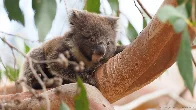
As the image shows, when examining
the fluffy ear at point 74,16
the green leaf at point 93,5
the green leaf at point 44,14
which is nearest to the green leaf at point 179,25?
the green leaf at point 44,14

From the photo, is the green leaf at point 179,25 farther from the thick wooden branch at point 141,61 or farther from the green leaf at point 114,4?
the green leaf at point 114,4

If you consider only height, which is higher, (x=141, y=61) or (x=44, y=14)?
(x=44, y=14)

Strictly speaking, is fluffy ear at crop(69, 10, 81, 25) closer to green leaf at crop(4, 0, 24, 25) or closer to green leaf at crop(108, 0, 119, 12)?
green leaf at crop(108, 0, 119, 12)

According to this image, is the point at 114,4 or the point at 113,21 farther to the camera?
the point at 113,21

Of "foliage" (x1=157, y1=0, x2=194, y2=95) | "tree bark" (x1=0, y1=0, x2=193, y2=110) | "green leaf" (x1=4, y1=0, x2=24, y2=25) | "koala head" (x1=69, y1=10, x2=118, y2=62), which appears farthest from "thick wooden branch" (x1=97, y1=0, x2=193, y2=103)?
"foliage" (x1=157, y1=0, x2=194, y2=95)

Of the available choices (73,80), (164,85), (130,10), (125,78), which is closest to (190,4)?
(125,78)

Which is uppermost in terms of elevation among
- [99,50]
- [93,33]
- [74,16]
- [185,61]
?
[74,16]

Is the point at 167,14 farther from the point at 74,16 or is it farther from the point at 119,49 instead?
the point at 74,16

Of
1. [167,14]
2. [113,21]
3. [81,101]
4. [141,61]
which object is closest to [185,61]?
[167,14]
